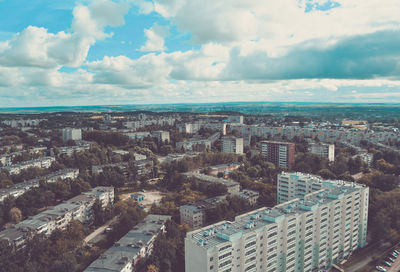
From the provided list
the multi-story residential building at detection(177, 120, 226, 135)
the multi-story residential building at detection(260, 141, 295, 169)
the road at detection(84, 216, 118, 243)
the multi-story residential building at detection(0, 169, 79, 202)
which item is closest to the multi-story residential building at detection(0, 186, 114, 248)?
the road at detection(84, 216, 118, 243)

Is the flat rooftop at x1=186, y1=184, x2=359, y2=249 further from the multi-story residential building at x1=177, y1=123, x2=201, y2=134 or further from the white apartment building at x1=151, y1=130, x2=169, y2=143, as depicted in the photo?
the multi-story residential building at x1=177, y1=123, x2=201, y2=134

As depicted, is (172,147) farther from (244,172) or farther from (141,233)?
(141,233)

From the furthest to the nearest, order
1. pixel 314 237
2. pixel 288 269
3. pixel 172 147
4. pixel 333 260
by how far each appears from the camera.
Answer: pixel 172 147 < pixel 333 260 < pixel 314 237 < pixel 288 269

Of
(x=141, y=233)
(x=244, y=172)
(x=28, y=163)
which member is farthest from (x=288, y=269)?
(x=28, y=163)

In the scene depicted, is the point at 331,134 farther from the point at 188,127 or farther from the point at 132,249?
the point at 132,249

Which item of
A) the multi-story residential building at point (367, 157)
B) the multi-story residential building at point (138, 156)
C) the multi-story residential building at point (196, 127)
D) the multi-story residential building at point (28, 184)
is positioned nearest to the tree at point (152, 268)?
the multi-story residential building at point (28, 184)

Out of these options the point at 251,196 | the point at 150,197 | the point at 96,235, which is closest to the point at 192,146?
the point at 150,197
